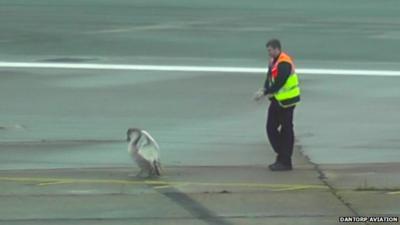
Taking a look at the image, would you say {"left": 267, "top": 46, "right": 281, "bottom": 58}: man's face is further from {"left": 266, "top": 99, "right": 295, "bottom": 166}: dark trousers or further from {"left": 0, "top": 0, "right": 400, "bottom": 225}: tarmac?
{"left": 0, "top": 0, "right": 400, "bottom": 225}: tarmac

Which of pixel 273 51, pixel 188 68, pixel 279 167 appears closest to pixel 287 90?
pixel 273 51

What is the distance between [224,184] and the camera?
9.12 m

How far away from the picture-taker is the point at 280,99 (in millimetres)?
10031

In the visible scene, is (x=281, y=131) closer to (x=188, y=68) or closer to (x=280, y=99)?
(x=280, y=99)

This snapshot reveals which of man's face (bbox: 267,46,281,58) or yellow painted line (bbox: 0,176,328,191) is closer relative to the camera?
yellow painted line (bbox: 0,176,328,191)

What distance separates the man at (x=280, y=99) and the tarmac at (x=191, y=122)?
0.25 metres

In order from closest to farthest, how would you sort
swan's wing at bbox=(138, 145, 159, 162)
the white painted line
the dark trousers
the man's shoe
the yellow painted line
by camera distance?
the yellow painted line → swan's wing at bbox=(138, 145, 159, 162) → the man's shoe → the dark trousers → the white painted line

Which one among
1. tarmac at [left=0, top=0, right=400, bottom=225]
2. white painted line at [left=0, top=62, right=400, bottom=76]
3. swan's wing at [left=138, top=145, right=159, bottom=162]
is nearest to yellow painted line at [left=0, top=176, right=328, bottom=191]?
tarmac at [left=0, top=0, right=400, bottom=225]

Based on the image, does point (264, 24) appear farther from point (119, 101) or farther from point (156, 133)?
point (156, 133)

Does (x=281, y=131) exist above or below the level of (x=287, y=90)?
below

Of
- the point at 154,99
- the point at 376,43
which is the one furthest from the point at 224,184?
the point at 376,43

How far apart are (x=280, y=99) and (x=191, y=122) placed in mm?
3517

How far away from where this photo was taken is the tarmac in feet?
26.7

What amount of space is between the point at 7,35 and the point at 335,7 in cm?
1179
